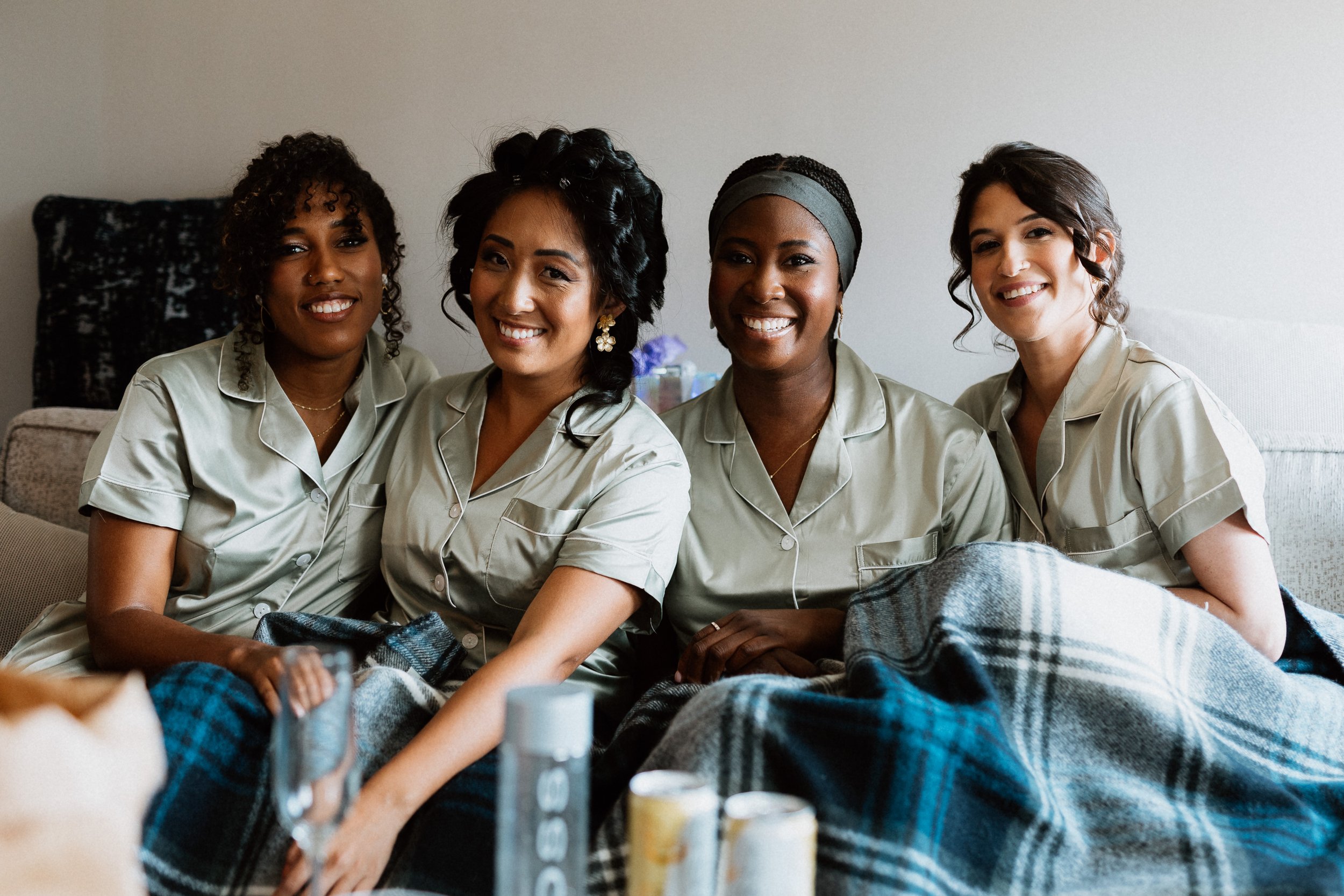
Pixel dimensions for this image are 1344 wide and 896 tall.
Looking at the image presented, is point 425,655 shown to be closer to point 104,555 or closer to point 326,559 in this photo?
point 326,559

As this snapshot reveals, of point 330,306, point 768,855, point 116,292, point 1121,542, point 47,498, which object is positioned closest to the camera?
point 768,855

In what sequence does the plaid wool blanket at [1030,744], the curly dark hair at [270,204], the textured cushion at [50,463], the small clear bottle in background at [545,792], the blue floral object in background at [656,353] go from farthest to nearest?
the blue floral object in background at [656,353] → the textured cushion at [50,463] → the curly dark hair at [270,204] → the plaid wool blanket at [1030,744] → the small clear bottle in background at [545,792]

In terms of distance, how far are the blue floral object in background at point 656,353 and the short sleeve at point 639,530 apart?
622 millimetres

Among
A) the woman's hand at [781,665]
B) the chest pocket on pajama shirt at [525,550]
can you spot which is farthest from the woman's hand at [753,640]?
the chest pocket on pajama shirt at [525,550]

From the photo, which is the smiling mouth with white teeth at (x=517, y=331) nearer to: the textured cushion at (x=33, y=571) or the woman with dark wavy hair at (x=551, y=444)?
the woman with dark wavy hair at (x=551, y=444)

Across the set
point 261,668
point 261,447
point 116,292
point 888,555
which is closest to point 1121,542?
point 888,555

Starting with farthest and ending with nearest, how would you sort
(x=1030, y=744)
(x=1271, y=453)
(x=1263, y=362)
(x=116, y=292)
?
1. (x=116, y=292)
2. (x=1263, y=362)
3. (x=1271, y=453)
4. (x=1030, y=744)

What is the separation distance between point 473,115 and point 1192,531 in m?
1.85

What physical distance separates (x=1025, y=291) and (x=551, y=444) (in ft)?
2.58

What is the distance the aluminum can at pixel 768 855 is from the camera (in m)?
0.75

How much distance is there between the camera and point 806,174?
1.78 metres

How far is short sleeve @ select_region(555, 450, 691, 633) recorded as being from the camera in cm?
148

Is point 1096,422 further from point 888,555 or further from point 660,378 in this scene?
point 660,378

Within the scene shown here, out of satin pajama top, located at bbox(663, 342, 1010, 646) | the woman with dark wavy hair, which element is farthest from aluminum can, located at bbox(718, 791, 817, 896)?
satin pajama top, located at bbox(663, 342, 1010, 646)
